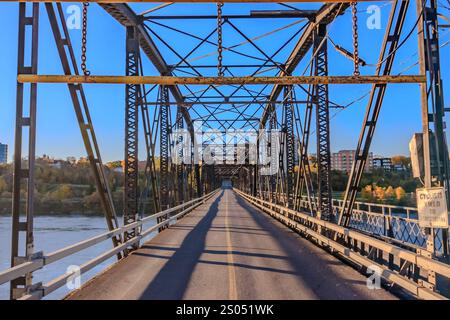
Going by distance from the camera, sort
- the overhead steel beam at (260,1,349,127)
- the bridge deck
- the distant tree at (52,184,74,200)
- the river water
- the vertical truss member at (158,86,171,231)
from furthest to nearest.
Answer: the distant tree at (52,184,74,200) < the vertical truss member at (158,86,171,231) < the river water < the overhead steel beam at (260,1,349,127) < the bridge deck

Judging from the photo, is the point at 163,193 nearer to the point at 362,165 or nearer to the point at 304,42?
the point at 304,42

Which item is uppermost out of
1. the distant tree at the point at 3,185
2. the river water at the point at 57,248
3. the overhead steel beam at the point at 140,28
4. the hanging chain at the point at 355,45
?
the overhead steel beam at the point at 140,28

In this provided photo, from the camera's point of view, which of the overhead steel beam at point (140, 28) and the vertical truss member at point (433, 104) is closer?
the vertical truss member at point (433, 104)

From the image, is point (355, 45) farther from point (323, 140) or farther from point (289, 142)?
point (289, 142)

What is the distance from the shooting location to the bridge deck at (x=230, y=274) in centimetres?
680

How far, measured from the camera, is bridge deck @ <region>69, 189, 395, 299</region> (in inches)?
268

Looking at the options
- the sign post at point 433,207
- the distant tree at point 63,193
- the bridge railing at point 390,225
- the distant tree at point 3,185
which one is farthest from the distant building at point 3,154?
Answer: the distant tree at point 63,193

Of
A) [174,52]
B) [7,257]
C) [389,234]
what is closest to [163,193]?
[174,52]

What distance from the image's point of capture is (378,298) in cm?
654

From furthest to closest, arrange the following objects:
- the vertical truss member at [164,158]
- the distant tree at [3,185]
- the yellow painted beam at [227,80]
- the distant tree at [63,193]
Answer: the distant tree at [63,193], the distant tree at [3,185], the vertical truss member at [164,158], the yellow painted beam at [227,80]

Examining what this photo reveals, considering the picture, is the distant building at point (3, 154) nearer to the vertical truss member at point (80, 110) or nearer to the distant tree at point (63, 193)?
the vertical truss member at point (80, 110)

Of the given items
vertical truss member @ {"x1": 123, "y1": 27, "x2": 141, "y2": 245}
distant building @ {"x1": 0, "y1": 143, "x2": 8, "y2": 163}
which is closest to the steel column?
vertical truss member @ {"x1": 123, "y1": 27, "x2": 141, "y2": 245}

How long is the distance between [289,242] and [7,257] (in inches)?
755

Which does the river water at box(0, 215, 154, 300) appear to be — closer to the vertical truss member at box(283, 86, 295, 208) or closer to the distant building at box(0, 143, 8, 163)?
the distant building at box(0, 143, 8, 163)
